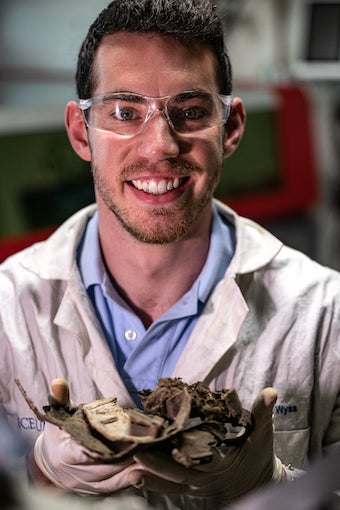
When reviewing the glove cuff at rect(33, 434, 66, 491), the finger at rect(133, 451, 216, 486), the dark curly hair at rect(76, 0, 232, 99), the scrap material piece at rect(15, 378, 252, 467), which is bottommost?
the glove cuff at rect(33, 434, 66, 491)

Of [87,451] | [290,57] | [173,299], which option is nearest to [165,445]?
[87,451]

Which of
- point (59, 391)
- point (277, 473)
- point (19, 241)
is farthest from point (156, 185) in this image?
point (19, 241)

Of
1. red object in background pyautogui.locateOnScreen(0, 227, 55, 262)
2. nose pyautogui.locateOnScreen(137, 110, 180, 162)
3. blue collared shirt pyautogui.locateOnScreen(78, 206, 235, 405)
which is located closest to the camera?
nose pyautogui.locateOnScreen(137, 110, 180, 162)

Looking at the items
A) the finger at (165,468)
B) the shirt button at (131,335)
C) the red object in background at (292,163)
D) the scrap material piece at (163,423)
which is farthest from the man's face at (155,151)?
the red object in background at (292,163)

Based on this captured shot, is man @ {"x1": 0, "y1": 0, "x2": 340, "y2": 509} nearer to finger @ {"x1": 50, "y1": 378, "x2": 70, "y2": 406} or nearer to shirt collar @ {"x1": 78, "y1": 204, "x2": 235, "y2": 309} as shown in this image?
shirt collar @ {"x1": 78, "y1": 204, "x2": 235, "y2": 309}

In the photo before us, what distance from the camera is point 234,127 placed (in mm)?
1619

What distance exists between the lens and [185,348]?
1.45 metres

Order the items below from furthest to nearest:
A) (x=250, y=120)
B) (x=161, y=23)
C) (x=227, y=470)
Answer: (x=250, y=120)
(x=161, y=23)
(x=227, y=470)

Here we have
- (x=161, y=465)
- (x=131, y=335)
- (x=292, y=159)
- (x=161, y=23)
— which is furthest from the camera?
(x=292, y=159)

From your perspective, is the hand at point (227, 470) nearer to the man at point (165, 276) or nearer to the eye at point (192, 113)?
the man at point (165, 276)

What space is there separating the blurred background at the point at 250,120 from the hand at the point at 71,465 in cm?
150

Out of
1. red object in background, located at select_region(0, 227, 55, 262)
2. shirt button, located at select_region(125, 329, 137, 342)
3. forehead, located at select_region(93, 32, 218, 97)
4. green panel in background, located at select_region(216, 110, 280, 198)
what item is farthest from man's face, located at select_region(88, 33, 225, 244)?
green panel in background, located at select_region(216, 110, 280, 198)

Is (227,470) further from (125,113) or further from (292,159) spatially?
(292,159)

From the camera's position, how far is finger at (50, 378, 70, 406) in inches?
43.7
